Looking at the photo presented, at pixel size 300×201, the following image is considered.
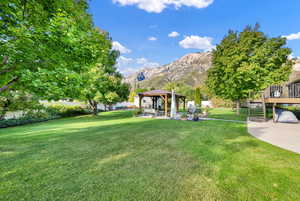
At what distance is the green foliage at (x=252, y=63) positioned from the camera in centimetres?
1136

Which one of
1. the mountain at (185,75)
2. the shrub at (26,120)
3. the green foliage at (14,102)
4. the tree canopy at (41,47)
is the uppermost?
Answer: the mountain at (185,75)

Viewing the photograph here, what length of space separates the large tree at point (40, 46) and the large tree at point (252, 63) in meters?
13.0

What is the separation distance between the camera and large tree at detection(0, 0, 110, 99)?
8.44 feet

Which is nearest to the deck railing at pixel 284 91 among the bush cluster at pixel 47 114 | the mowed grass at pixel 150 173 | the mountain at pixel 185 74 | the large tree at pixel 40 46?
the mowed grass at pixel 150 173

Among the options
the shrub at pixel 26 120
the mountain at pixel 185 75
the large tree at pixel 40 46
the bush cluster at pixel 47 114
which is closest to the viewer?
the large tree at pixel 40 46

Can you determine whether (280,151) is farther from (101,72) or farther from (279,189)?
(101,72)

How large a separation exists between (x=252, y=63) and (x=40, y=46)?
1487 centimetres

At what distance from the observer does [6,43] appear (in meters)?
2.44

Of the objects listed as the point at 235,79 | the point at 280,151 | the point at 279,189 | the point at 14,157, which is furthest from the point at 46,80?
the point at 235,79

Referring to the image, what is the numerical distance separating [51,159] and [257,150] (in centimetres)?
629

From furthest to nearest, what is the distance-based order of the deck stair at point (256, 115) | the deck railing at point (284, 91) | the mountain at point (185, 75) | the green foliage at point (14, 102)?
the mountain at point (185, 75) → the deck stair at point (256, 115) → the green foliage at point (14, 102) → the deck railing at point (284, 91)

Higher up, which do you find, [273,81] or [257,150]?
[273,81]

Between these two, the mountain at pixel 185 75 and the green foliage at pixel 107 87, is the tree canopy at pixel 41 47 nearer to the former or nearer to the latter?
the green foliage at pixel 107 87

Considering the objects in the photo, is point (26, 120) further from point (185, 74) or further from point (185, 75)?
point (185, 74)
